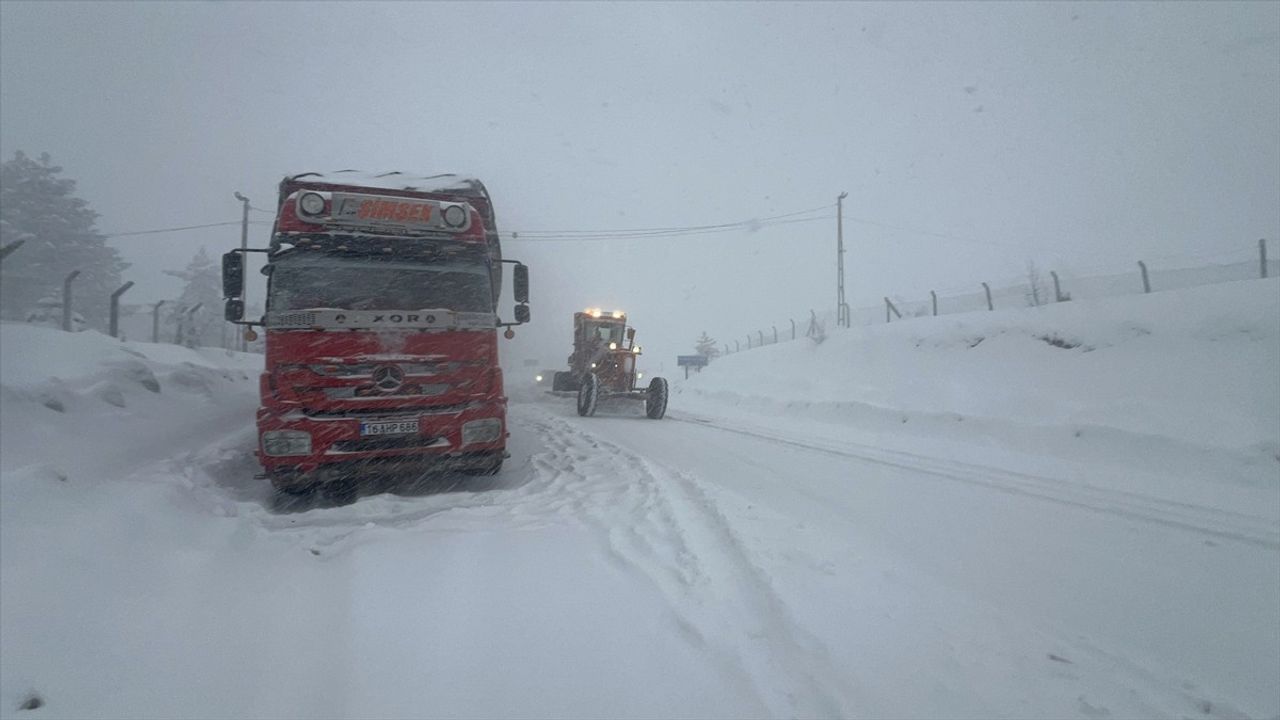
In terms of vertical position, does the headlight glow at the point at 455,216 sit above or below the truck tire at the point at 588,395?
above

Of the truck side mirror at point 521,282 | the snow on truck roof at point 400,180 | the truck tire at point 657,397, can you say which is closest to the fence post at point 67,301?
the snow on truck roof at point 400,180

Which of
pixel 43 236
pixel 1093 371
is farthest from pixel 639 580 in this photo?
pixel 43 236

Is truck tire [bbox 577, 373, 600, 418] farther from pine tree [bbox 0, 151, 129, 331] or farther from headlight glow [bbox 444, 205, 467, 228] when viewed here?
pine tree [bbox 0, 151, 129, 331]

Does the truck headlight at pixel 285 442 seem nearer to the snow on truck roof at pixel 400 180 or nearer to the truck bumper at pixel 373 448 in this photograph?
the truck bumper at pixel 373 448

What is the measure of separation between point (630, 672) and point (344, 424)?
3.95 metres

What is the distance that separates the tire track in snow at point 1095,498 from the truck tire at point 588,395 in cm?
675

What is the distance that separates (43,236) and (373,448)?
41.0m

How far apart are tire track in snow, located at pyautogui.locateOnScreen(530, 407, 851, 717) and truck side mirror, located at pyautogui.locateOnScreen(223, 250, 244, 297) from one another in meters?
4.15

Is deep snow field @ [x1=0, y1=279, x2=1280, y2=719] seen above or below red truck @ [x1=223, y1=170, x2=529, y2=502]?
below

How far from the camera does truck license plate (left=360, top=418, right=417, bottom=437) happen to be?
536cm

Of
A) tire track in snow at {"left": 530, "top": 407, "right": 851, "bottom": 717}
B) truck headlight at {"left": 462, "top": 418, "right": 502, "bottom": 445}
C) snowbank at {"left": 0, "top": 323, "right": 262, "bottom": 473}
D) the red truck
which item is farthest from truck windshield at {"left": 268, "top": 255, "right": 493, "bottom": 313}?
tire track in snow at {"left": 530, "top": 407, "right": 851, "bottom": 717}

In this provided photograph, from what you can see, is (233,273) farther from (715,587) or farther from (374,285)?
(715,587)

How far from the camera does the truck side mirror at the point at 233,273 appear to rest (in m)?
5.98

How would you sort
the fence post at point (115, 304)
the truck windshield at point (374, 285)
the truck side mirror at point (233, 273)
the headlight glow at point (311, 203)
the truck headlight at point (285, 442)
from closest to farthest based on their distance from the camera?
the truck headlight at point (285, 442), the truck windshield at point (374, 285), the headlight glow at point (311, 203), the truck side mirror at point (233, 273), the fence post at point (115, 304)
